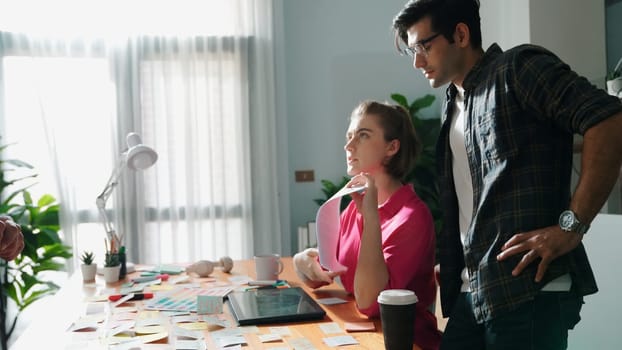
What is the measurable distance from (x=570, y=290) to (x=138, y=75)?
3.56 meters

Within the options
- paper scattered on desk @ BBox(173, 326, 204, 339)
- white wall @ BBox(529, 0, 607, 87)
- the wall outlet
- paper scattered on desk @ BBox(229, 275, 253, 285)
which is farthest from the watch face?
the wall outlet

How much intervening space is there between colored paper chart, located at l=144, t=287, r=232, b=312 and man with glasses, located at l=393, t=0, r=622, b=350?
738 millimetres

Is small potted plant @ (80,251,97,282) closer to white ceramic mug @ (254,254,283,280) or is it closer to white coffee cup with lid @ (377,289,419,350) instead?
white ceramic mug @ (254,254,283,280)

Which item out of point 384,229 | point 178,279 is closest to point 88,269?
point 178,279

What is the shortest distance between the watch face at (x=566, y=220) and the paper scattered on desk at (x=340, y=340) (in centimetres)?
51

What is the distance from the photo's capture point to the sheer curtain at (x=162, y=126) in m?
4.13

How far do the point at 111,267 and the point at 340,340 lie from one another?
119 cm

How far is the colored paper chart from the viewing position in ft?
5.64

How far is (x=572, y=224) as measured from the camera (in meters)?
1.19

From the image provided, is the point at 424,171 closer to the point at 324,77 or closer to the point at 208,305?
the point at 324,77

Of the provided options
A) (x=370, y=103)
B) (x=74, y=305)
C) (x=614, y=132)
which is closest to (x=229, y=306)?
(x=74, y=305)

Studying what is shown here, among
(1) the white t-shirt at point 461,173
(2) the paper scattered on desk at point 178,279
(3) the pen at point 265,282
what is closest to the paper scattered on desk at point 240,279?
(3) the pen at point 265,282

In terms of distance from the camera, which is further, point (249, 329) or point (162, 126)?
point (162, 126)

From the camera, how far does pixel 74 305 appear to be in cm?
182
